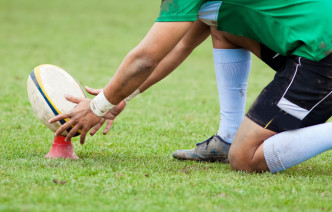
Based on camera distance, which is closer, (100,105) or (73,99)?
(100,105)

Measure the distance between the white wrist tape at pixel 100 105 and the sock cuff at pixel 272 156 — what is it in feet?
3.47

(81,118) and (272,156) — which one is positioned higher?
(81,118)

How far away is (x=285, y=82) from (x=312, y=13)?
48 cm

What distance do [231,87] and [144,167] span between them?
0.99m

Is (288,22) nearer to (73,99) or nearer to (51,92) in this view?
(73,99)

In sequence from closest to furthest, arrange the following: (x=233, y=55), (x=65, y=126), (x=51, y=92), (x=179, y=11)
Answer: (x=179, y=11)
(x=65, y=126)
(x=51, y=92)
(x=233, y=55)

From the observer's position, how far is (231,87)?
4.28 meters

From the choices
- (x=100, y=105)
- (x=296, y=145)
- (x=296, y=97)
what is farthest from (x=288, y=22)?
(x=100, y=105)

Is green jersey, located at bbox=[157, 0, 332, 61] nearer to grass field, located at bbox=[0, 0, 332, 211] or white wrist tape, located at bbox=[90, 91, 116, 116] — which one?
white wrist tape, located at bbox=[90, 91, 116, 116]

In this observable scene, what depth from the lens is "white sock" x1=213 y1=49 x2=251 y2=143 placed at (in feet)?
13.8

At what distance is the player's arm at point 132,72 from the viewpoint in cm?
340

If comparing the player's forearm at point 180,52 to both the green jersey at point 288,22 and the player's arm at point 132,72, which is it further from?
the player's arm at point 132,72

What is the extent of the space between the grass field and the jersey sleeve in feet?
3.27

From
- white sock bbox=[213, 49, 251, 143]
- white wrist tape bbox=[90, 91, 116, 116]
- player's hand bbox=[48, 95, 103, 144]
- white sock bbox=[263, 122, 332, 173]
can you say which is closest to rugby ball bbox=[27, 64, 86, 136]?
player's hand bbox=[48, 95, 103, 144]
